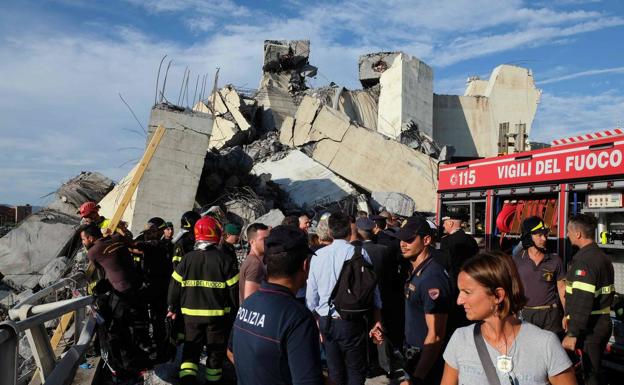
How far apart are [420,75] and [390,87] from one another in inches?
51.1

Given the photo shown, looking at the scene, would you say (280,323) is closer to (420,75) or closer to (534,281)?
(534,281)

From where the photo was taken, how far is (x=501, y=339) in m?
2.08

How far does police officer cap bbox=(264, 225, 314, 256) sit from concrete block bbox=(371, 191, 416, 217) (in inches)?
438

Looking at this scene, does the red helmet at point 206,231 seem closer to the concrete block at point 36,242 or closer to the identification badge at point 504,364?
the identification badge at point 504,364

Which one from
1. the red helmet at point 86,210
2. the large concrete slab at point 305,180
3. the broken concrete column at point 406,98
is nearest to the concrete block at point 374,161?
the large concrete slab at point 305,180

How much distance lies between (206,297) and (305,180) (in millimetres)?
9779

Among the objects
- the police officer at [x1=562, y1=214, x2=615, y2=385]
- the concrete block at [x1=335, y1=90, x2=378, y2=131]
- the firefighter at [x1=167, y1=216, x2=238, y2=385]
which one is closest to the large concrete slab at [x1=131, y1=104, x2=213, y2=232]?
the firefighter at [x1=167, y1=216, x2=238, y2=385]

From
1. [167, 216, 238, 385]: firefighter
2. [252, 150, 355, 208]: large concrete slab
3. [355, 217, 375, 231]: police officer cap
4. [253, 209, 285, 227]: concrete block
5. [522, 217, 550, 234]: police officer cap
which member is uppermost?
[252, 150, 355, 208]: large concrete slab

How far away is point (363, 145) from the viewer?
48.9 ft

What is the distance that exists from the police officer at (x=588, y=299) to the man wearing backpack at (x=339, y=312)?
1529 millimetres

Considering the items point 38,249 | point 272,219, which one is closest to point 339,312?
point 272,219

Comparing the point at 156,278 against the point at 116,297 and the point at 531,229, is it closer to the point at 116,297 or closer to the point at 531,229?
the point at 116,297

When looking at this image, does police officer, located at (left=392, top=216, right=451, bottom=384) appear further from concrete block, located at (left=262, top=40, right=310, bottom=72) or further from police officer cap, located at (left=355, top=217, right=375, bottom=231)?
concrete block, located at (left=262, top=40, right=310, bottom=72)

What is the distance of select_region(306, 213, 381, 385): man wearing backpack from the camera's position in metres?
4.02
